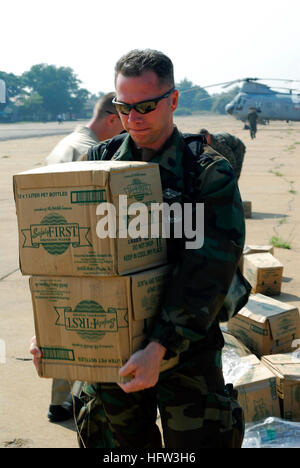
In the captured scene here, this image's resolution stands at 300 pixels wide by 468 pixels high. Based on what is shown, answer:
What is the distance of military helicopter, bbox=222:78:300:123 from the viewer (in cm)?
4059

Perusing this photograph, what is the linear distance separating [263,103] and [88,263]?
41.1 metres

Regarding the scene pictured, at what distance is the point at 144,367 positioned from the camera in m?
1.90

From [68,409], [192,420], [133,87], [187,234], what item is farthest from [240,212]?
[68,409]

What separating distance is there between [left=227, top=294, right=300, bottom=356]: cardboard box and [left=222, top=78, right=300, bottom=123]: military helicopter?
124ft

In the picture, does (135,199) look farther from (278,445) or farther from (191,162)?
(278,445)

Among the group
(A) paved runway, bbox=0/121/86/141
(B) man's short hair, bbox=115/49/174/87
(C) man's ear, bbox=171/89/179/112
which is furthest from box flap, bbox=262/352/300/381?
(A) paved runway, bbox=0/121/86/141

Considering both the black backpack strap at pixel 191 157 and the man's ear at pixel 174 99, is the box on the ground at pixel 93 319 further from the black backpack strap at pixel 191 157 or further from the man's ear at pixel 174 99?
the man's ear at pixel 174 99

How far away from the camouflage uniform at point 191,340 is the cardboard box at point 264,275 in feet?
10.6

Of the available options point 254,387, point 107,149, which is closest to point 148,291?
point 107,149

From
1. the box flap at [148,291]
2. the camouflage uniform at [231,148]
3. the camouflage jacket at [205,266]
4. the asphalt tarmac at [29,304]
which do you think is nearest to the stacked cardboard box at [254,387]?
the asphalt tarmac at [29,304]

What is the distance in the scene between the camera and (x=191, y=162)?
6.99 feet

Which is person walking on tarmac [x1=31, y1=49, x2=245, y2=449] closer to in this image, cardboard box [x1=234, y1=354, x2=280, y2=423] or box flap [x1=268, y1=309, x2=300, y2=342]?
cardboard box [x1=234, y1=354, x2=280, y2=423]

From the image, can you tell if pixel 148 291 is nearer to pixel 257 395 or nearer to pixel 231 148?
pixel 257 395

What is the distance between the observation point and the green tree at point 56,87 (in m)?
106
